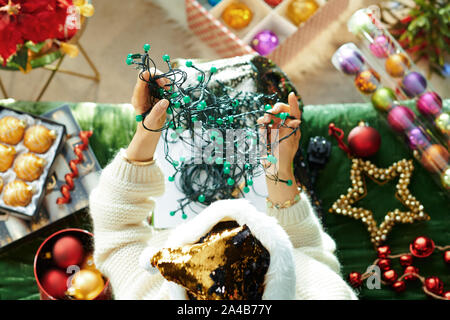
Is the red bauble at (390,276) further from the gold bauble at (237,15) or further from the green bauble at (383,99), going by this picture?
the gold bauble at (237,15)

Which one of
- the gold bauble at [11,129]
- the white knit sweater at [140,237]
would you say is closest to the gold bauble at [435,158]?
the white knit sweater at [140,237]

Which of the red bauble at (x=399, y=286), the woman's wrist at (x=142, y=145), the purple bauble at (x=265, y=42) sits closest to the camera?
the woman's wrist at (x=142, y=145)

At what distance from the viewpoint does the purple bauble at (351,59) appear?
139 centimetres

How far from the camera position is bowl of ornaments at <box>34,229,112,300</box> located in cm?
104

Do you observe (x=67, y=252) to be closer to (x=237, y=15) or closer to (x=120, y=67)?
(x=120, y=67)

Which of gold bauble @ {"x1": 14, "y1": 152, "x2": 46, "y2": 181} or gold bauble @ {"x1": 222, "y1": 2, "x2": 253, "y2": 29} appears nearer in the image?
gold bauble @ {"x1": 14, "y1": 152, "x2": 46, "y2": 181}

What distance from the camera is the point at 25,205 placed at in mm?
1168

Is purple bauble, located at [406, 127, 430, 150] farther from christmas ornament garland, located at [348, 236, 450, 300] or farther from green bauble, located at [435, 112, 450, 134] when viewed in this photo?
christmas ornament garland, located at [348, 236, 450, 300]

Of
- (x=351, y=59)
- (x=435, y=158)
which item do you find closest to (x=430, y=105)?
(x=435, y=158)

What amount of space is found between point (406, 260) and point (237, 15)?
1090mm

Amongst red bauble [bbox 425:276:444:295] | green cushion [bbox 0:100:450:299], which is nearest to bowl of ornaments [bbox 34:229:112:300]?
green cushion [bbox 0:100:450:299]

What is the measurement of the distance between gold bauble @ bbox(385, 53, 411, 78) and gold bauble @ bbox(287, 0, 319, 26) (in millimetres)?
411
